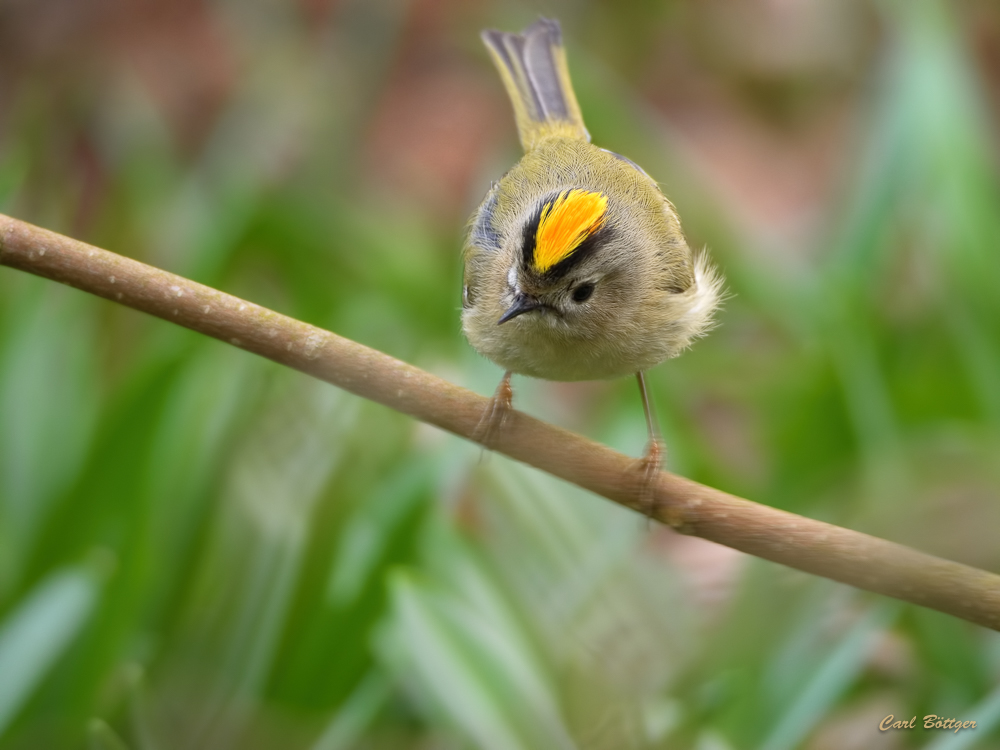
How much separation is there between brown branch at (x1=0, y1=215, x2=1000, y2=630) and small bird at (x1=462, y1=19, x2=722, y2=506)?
14cm

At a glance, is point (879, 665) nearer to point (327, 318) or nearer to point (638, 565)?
point (638, 565)

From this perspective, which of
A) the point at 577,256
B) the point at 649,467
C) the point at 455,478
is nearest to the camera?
the point at 649,467

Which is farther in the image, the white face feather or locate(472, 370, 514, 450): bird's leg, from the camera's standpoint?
the white face feather

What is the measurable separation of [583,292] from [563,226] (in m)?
0.14

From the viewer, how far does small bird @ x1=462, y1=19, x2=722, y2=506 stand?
182 centimetres

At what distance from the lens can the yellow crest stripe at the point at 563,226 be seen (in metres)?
1.80

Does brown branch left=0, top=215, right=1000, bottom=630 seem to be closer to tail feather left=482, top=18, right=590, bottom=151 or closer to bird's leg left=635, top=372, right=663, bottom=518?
bird's leg left=635, top=372, right=663, bottom=518

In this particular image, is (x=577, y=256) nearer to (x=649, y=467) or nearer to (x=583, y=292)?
(x=583, y=292)

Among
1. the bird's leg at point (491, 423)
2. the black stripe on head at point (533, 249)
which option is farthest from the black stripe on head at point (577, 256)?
the bird's leg at point (491, 423)

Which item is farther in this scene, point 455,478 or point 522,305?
point 455,478

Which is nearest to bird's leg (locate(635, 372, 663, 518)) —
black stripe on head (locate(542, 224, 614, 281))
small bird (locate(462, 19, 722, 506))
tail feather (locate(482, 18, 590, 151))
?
small bird (locate(462, 19, 722, 506))

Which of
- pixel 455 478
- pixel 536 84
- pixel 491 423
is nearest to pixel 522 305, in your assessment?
pixel 491 423

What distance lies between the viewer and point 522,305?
1818 millimetres

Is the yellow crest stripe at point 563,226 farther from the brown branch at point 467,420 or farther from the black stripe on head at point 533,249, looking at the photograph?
the brown branch at point 467,420
